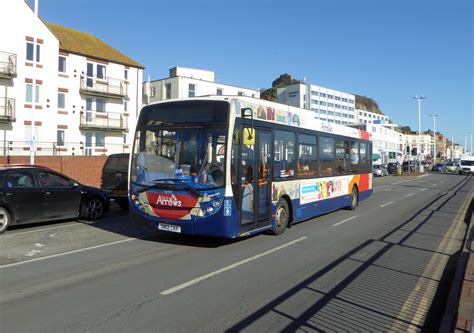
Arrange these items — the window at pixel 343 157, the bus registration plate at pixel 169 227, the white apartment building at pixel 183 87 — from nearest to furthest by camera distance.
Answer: the bus registration plate at pixel 169 227 < the window at pixel 343 157 < the white apartment building at pixel 183 87

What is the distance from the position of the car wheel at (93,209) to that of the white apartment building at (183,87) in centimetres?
4497

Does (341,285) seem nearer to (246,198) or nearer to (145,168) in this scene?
(246,198)


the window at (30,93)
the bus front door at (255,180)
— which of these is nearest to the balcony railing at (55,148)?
the window at (30,93)

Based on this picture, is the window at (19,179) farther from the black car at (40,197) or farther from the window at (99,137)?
the window at (99,137)

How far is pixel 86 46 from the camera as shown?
Answer: 134 ft

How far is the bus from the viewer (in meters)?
8.38

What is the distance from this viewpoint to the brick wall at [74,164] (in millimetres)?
25200

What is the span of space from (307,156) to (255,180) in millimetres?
3154

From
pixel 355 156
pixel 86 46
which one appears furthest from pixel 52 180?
pixel 86 46

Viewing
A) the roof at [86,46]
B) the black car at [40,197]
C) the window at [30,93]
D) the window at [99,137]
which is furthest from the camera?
the window at [99,137]

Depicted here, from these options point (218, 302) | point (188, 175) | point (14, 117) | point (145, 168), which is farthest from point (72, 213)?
point (14, 117)

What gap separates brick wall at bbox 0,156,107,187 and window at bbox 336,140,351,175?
677 inches

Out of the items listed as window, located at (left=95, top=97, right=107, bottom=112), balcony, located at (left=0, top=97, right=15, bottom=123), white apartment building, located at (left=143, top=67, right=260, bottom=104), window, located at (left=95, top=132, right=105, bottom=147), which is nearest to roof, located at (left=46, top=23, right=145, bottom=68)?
window, located at (left=95, top=97, right=107, bottom=112)

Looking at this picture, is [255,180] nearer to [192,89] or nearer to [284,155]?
[284,155]
